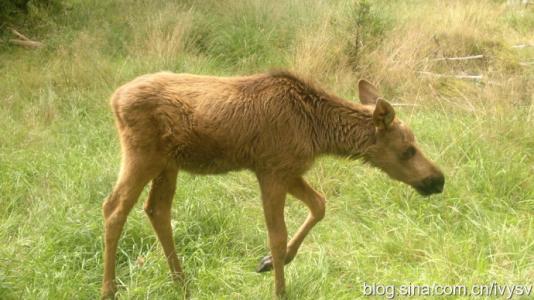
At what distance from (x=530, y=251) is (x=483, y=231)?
47cm

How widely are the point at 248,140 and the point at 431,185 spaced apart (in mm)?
1523

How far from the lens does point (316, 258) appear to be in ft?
16.6

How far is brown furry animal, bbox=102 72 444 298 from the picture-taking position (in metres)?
4.43

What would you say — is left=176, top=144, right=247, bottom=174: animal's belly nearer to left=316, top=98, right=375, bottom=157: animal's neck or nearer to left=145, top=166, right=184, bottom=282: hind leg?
left=145, top=166, right=184, bottom=282: hind leg

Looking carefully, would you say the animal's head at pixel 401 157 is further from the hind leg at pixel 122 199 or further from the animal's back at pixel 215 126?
the hind leg at pixel 122 199

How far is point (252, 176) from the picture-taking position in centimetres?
662

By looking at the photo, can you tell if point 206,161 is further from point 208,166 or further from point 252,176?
point 252,176

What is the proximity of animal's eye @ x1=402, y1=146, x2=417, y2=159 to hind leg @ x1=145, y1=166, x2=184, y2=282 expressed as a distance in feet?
5.86

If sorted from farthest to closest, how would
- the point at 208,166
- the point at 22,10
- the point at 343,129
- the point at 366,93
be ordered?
1. the point at 22,10
2. the point at 366,93
3. the point at 343,129
4. the point at 208,166

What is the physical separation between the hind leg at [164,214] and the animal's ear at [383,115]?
63.1 inches

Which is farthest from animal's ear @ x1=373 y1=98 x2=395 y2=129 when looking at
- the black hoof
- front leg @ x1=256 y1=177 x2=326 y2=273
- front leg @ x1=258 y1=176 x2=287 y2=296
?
the black hoof

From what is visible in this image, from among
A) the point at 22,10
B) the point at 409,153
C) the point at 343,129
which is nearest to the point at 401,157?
the point at 409,153

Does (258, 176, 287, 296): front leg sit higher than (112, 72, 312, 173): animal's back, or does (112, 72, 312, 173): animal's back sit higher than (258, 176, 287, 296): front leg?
(112, 72, 312, 173): animal's back

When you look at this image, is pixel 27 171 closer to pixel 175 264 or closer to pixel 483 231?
pixel 175 264
